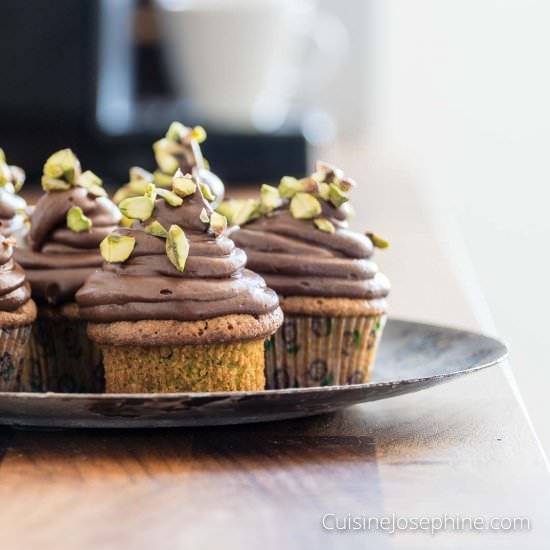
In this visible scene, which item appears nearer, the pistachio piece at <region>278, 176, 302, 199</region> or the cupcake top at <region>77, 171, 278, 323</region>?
the cupcake top at <region>77, 171, 278, 323</region>

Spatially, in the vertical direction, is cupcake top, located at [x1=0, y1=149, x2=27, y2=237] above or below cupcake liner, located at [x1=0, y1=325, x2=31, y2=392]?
above

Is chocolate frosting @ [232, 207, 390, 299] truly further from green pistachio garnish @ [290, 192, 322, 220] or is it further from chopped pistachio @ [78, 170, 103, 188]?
chopped pistachio @ [78, 170, 103, 188]

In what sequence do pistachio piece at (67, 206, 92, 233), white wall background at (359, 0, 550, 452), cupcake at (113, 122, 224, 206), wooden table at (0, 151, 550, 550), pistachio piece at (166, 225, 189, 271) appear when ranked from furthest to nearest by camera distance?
1. white wall background at (359, 0, 550, 452)
2. cupcake at (113, 122, 224, 206)
3. pistachio piece at (67, 206, 92, 233)
4. pistachio piece at (166, 225, 189, 271)
5. wooden table at (0, 151, 550, 550)

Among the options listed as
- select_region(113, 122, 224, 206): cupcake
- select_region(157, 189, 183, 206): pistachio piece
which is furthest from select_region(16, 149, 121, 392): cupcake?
select_region(157, 189, 183, 206): pistachio piece

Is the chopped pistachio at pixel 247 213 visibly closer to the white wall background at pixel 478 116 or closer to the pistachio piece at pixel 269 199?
the pistachio piece at pixel 269 199

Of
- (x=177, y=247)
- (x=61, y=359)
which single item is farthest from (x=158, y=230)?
(x=61, y=359)

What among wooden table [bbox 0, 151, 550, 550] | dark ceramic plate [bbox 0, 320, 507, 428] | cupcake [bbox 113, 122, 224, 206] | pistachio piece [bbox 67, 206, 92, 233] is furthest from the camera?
cupcake [bbox 113, 122, 224, 206]

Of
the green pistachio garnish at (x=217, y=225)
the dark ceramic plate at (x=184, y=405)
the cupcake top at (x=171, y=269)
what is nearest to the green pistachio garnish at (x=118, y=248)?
the cupcake top at (x=171, y=269)
